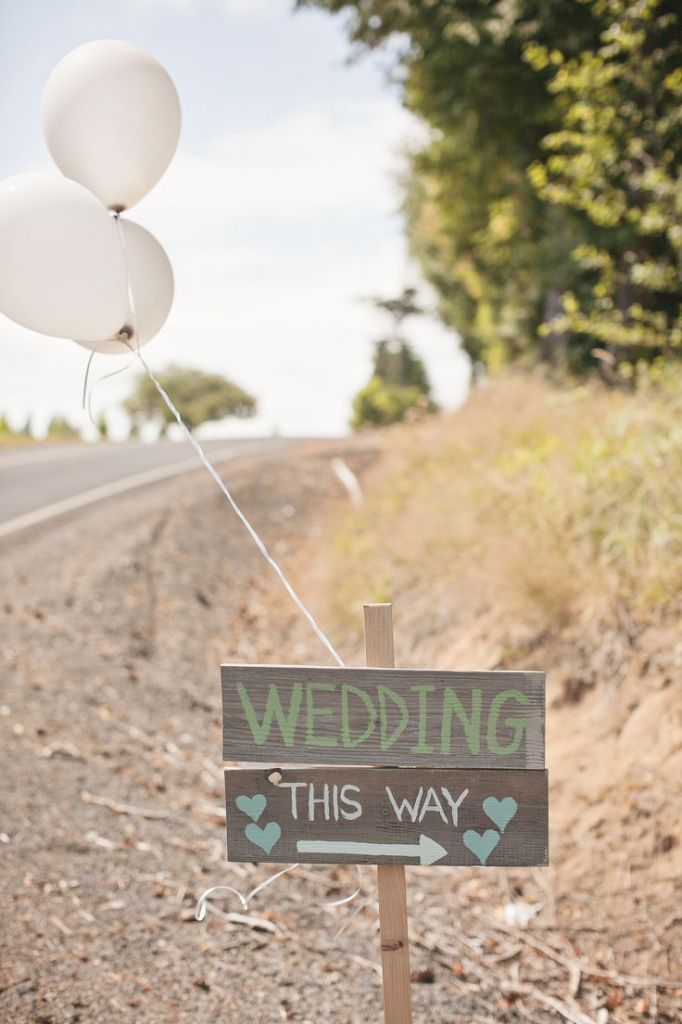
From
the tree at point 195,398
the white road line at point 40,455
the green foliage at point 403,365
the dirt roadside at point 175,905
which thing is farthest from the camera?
the tree at point 195,398

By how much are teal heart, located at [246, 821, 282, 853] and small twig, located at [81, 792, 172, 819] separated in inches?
83.9

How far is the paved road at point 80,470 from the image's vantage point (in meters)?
10.3

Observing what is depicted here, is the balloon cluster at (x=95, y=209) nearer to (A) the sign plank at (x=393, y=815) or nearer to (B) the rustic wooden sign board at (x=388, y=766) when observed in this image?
(B) the rustic wooden sign board at (x=388, y=766)

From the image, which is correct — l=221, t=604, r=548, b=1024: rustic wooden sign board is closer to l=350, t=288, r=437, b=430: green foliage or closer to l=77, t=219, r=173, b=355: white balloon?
l=77, t=219, r=173, b=355: white balloon

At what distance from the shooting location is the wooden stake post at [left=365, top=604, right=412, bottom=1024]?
2.26 meters

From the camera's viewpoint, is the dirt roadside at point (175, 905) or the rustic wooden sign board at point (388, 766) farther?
the dirt roadside at point (175, 905)

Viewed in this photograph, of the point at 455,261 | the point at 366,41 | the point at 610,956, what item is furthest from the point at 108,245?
the point at 455,261

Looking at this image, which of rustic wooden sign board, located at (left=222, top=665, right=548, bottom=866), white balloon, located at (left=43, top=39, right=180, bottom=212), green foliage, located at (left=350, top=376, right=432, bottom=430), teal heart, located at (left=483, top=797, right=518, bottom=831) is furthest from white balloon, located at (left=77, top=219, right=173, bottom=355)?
green foliage, located at (left=350, top=376, right=432, bottom=430)

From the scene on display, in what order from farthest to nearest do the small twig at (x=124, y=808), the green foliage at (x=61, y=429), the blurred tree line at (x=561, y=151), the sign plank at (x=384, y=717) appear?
the green foliage at (x=61, y=429) < the blurred tree line at (x=561, y=151) < the small twig at (x=124, y=808) < the sign plank at (x=384, y=717)

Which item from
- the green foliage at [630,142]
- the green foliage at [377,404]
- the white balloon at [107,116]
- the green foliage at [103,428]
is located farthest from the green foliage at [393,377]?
the white balloon at [107,116]

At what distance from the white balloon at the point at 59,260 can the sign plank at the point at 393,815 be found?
65.7 inches

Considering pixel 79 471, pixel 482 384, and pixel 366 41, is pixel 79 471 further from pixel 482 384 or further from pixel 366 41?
pixel 366 41

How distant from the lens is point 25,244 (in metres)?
2.62

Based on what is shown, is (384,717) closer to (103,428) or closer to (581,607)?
(581,607)
